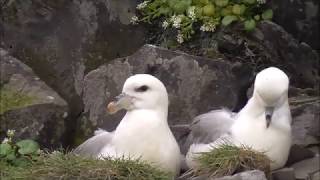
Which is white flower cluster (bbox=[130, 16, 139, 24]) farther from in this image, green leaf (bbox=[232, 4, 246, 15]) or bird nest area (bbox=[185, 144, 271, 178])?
bird nest area (bbox=[185, 144, 271, 178])

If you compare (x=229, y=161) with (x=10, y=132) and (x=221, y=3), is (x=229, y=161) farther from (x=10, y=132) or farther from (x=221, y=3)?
(x=10, y=132)

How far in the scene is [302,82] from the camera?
4969mm

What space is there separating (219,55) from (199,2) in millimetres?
382

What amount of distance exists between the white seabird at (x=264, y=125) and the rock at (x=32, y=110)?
110 cm

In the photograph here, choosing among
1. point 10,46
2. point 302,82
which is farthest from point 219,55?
point 10,46

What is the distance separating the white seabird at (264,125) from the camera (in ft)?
12.6

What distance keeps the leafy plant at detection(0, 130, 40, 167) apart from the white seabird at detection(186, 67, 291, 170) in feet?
3.47

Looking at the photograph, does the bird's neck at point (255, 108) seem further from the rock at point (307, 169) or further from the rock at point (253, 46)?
the rock at point (253, 46)

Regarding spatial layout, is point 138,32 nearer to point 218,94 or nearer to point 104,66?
point 104,66

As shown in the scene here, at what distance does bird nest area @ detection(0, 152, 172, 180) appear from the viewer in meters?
3.46

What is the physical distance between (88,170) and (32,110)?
4.67 ft

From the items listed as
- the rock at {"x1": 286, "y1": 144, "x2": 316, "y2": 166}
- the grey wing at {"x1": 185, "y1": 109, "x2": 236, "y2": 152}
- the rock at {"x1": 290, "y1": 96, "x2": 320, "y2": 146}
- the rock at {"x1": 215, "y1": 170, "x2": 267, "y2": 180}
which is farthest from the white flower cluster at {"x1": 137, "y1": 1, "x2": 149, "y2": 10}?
the rock at {"x1": 215, "y1": 170, "x2": 267, "y2": 180}

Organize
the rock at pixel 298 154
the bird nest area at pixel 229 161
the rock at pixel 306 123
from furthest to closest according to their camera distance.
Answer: the rock at pixel 306 123
the rock at pixel 298 154
the bird nest area at pixel 229 161

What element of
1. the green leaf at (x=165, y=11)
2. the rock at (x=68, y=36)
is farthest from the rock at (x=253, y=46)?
the rock at (x=68, y=36)
